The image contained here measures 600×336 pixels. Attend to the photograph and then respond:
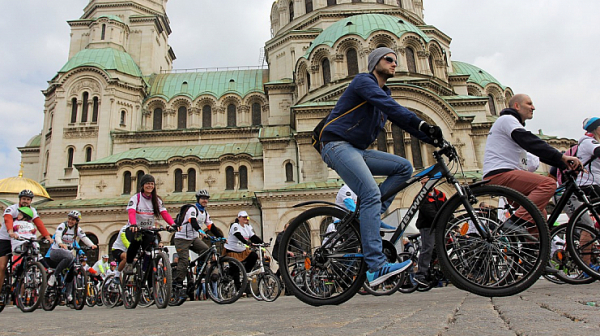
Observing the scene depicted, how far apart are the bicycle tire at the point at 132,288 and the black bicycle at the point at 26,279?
128 centimetres

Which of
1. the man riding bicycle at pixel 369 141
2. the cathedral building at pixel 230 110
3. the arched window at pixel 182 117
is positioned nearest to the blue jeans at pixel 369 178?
the man riding bicycle at pixel 369 141

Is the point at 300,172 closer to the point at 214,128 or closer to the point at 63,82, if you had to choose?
the point at 214,128

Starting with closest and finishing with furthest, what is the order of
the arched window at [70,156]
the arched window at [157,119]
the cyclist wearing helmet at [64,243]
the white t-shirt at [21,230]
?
the white t-shirt at [21,230]
the cyclist wearing helmet at [64,243]
the arched window at [70,156]
the arched window at [157,119]

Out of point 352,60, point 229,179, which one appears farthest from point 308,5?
point 229,179

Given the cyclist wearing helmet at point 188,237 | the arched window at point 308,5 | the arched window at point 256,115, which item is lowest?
the cyclist wearing helmet at point 188,237

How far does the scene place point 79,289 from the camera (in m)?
7.58

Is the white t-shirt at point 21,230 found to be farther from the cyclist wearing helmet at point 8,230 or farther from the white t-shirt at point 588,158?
the white t-shirt at point 588,158

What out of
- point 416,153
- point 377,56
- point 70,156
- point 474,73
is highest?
point 474,73

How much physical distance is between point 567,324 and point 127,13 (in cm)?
4291

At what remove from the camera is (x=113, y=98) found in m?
32.7

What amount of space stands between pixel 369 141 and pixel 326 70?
997 inches

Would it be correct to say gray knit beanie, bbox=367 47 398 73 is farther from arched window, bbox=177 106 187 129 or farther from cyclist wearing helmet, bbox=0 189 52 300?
arched window, bbox=177 106 187 129

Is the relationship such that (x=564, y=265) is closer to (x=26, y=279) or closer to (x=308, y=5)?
(x=26, y=279)

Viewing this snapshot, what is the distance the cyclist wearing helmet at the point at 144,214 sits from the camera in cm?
664
